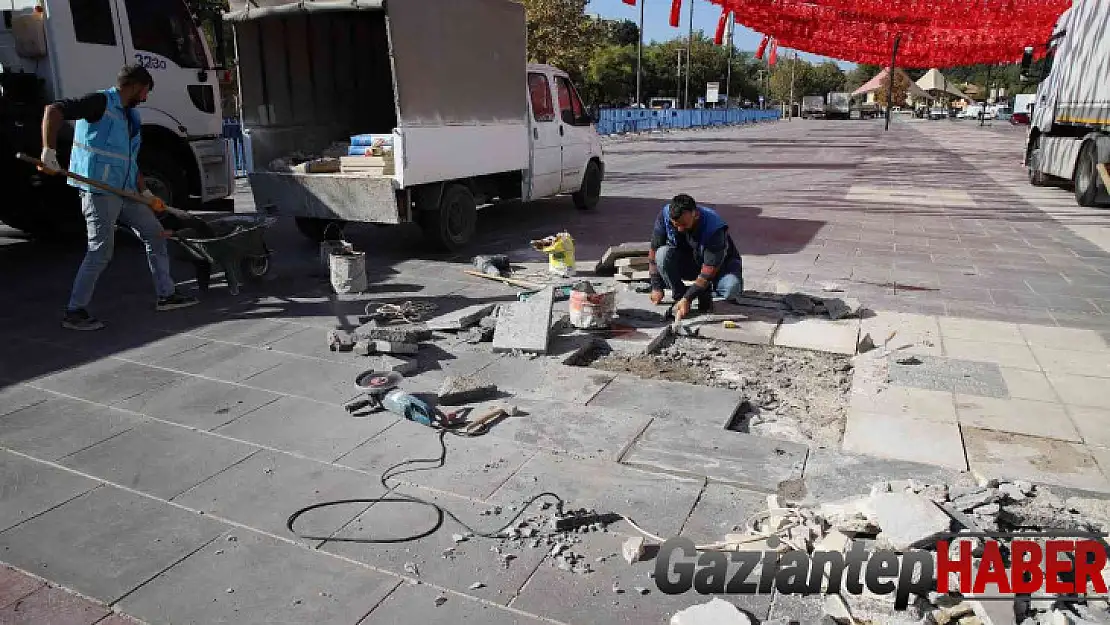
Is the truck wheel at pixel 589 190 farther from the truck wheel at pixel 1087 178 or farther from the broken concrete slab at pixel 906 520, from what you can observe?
the broken concrete slab at pixel 906 520

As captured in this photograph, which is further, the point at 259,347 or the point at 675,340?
the point at 675,340

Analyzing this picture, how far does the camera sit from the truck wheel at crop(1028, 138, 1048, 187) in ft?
56.6

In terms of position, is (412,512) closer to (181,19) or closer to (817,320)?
(817,320)

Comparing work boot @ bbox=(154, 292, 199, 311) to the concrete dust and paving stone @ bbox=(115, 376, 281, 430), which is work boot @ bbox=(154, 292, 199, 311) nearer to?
paving stone @ bbox=(115, 376, 281, 430)

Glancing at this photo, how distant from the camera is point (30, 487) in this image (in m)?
3.69

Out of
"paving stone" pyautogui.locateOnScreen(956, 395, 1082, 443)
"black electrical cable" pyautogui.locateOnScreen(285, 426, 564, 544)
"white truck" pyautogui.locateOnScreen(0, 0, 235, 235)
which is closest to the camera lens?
"black electrical cable" pyautogui.locateOnScreen(285, 426, 564, 544)

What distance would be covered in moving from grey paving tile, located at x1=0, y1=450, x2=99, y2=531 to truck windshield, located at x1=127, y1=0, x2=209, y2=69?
736 cm

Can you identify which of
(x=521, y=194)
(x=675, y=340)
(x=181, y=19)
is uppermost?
(x=181, y=19)

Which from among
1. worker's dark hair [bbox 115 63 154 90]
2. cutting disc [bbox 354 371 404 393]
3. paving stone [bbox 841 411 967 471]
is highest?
worker's dark hair [bbox 115 63 154 90]

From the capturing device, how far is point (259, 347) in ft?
19.2

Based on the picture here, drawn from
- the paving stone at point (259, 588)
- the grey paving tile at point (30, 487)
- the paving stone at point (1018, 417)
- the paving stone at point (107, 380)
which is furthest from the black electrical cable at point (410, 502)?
the paving stone at point (1018, 417)

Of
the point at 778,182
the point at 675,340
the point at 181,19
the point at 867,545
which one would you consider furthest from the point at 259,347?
the point at 778,182

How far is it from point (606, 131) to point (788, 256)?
A: 30.6 metres

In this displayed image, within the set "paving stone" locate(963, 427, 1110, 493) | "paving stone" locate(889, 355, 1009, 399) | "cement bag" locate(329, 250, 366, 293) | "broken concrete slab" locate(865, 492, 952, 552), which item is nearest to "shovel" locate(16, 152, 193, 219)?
"cement bag" locate(329, 250, 366, 293)
